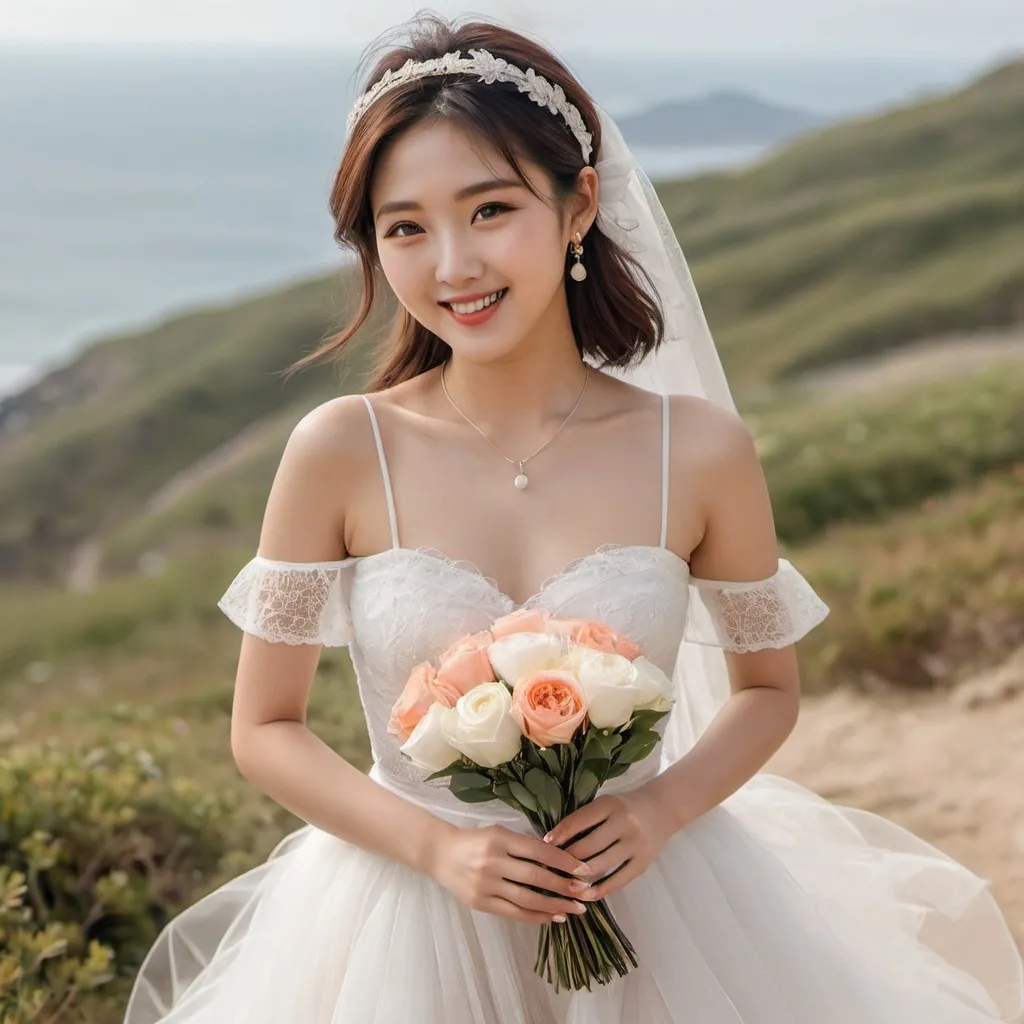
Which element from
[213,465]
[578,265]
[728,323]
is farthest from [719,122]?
[578,265]

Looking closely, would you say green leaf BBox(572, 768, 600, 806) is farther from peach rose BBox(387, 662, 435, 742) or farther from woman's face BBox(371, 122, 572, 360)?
woman's face BBox(371, 122, 572, 360)

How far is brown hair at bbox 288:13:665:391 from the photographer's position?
8.38 feet

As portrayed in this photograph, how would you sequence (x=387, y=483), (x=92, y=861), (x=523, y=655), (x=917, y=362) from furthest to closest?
(x=917, y=362) < (x=92, y=861) < (x=387, y=483) < (x=523, y=655)

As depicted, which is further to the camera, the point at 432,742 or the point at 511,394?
→ the point at 511,394

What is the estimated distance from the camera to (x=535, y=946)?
2586mm

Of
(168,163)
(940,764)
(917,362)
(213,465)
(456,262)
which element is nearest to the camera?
(456,262)

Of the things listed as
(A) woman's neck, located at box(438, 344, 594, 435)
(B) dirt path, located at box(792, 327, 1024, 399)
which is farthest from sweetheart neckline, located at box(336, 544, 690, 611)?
(B) dirt path, located at box(792, 327, 1024, 399)

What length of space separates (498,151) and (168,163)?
12739 mm

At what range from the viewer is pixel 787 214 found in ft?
52.3

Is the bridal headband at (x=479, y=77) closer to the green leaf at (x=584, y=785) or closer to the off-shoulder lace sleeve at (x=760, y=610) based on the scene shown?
the off-shoulder lace sleeve at (x=760, y=610)

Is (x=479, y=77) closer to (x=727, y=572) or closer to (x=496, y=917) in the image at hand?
(x=727, y=572)

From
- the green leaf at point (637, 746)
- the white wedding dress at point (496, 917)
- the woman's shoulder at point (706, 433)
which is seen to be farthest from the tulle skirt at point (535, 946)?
the woman's shoulder at point (706, 433)

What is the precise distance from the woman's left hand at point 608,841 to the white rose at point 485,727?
26 cm

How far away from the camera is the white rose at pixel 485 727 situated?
1989 mm
